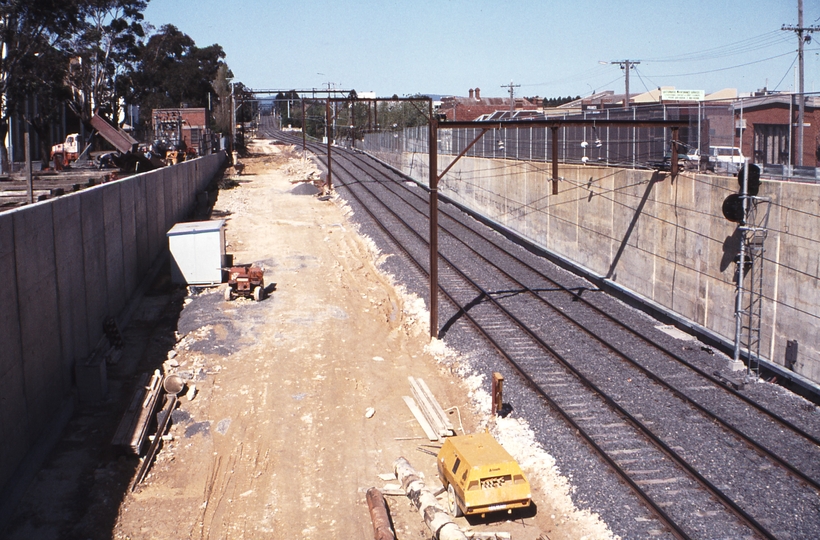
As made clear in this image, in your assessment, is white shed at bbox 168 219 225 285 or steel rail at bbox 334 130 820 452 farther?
white shed at bbox 168 219 225 285

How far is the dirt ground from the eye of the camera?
397 inches

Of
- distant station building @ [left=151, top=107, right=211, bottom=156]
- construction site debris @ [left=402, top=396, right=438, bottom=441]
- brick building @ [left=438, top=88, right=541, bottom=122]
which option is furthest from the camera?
brick building @ [left=438, top=88, right=541, bottom=122]

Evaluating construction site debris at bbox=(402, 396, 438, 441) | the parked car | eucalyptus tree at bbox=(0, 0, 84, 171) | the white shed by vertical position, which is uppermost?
eucalyptus tree at bbox=(0, 0, 84, 171)

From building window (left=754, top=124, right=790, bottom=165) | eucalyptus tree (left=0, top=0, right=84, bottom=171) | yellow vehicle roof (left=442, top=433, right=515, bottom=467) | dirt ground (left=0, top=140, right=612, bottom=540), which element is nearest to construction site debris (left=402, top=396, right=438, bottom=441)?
dirt ground (left=0, top=140, right=612, bottom=540)

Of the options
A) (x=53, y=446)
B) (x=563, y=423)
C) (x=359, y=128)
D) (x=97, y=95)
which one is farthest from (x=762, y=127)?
(x=359, y=128)

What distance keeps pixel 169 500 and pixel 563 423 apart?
20.7ft

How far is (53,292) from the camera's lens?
12.6 metres

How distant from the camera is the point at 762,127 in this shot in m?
18.5

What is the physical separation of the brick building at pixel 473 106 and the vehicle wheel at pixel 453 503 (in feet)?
170

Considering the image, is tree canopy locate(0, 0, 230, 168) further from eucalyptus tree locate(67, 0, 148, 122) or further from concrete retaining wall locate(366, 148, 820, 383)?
concrete retaining wall locate(366, 148, 820, 383)

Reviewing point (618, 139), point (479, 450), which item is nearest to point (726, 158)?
point (618, 139)

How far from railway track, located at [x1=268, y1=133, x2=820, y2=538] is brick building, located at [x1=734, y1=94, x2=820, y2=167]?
211 inches

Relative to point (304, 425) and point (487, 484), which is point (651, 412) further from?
point (304, 425)

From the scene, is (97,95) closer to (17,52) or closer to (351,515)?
(17,52)
